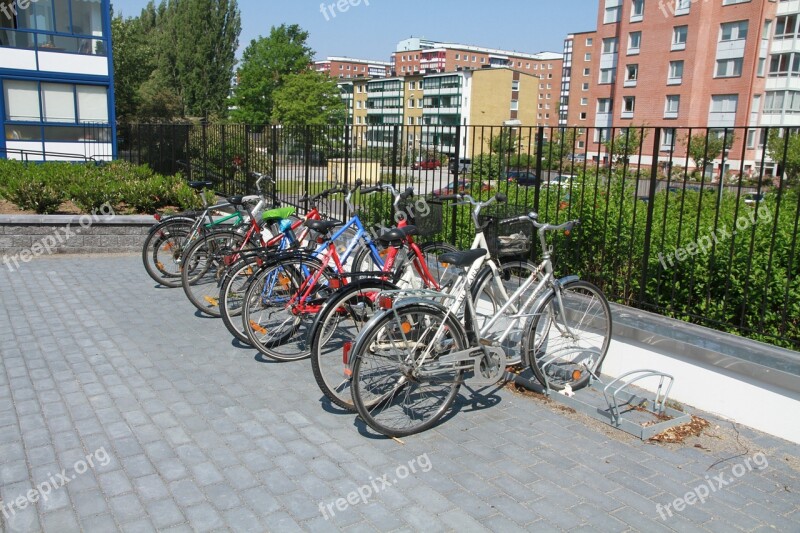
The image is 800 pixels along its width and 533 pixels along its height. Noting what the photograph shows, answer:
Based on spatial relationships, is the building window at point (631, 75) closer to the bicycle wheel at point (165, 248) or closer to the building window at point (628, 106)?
the building window at point (628, 106)

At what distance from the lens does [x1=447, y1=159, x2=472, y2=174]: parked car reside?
23.1 feet

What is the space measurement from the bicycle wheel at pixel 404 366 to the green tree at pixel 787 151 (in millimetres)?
2562

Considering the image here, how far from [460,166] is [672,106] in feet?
158

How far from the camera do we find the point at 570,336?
5.07 metres

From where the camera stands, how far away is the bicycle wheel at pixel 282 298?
17.6 feet

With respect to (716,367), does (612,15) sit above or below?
above

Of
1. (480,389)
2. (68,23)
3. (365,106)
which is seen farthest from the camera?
(365,106)

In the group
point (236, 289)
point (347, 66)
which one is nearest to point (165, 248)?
point (236, 289)

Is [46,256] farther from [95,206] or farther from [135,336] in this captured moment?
[135,336]

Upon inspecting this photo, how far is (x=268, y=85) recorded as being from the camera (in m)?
66.4

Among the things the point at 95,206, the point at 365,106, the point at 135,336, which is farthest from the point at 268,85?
the point at 135,336

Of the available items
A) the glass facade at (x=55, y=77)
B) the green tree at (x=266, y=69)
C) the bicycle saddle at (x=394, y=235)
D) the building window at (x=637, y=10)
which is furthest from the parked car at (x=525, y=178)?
the green tree at (x=266, y=69)

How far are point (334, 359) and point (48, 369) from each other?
223 centimetres

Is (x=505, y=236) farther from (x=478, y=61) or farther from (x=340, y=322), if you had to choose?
(x=478, y=61)
